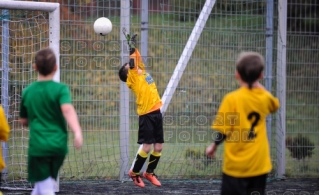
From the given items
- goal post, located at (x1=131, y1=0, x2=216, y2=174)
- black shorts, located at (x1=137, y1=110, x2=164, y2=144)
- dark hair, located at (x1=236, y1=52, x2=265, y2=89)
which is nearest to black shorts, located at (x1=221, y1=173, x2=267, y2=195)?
dark hair, located at (x1=236, y1=52, x2=265, y2=89)

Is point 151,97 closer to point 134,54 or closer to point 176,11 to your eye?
point 134,54

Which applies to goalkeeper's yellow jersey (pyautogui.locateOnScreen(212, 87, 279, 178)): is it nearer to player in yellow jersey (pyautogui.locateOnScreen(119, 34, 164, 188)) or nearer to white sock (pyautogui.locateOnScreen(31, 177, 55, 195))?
white sock (pyautogui.locateOnScreen(31, 177, 55, 195))

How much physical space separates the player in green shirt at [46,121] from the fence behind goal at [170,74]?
10.6ft

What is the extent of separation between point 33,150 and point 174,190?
348cm

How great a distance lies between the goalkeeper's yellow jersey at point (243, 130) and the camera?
468 centimetres

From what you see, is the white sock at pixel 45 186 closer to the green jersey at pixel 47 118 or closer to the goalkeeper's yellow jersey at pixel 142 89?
the green jersey at pixel 47 118

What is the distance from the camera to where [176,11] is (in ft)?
30.0

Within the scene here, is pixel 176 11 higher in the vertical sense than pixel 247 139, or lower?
higher

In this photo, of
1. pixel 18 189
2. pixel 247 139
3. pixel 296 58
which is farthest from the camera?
pixel 296 58

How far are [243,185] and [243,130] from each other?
1.42 feet

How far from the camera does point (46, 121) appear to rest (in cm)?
483

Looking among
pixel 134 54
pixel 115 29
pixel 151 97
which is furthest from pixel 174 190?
pixel 115 29

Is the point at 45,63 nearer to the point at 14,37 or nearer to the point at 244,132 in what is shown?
the point at 244,132

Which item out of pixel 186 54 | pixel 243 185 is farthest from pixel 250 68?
pixel 186 54
